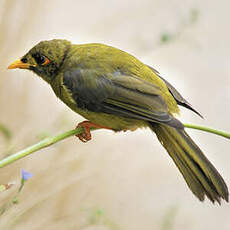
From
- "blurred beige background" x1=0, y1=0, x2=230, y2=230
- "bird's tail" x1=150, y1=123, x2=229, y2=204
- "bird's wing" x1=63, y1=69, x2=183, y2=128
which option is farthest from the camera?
"blurred beige background" x1=0, y1=0, x2=230, y2=230

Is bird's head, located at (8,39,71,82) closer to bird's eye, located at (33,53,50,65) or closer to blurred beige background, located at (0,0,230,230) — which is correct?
bird's eye, located at (33,53,50,65)

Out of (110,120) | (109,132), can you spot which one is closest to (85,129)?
(110,120)

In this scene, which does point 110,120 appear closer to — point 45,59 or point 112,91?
point 112,91

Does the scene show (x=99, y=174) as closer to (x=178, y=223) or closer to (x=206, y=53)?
(x=178, y=223)

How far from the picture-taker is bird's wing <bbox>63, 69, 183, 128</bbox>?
287cm

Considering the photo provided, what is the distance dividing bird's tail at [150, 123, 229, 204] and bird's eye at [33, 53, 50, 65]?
903mm

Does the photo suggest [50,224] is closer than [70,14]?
Yes

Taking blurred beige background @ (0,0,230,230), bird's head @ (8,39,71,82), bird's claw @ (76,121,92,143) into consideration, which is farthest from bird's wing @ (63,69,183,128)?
blurred beige background @ (0,0,230,230)

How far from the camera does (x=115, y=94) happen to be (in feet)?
9.71

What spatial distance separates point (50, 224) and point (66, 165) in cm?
61

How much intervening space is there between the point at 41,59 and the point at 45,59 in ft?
0.09

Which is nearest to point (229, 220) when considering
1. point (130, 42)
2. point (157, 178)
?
point (157, 178)

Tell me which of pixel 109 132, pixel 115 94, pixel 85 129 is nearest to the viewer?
pixel 85 129

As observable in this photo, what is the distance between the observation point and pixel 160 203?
20.4 ft
